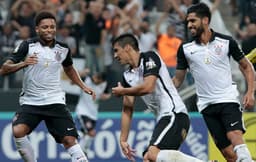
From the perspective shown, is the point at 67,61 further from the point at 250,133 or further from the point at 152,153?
the point at 250,133

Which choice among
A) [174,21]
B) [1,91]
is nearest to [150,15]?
[174,21]

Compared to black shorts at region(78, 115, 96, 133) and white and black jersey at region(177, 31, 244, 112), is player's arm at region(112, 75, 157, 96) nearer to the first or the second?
white and black jersey at region(177, 31, 244, 112)

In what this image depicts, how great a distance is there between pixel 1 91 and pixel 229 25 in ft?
20.2

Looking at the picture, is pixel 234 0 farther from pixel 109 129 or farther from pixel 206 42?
pixel 206 42

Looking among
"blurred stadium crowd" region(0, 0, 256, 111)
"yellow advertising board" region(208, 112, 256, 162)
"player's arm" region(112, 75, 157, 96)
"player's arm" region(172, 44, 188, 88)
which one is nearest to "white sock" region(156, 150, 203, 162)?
"player's arm" region(112, 75, 157, 96)

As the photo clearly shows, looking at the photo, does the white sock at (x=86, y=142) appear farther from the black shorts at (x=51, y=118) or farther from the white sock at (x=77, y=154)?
the white sock at (x=77, y=154)

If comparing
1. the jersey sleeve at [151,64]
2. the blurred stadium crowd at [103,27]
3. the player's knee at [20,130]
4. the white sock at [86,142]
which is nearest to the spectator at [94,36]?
the blurred stadium crowd at [103,27]

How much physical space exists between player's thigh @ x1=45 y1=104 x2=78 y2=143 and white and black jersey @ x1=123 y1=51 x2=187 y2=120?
197 centimetres

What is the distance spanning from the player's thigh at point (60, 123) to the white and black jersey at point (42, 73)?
0.13 meters

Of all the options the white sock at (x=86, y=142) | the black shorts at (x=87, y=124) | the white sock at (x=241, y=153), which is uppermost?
the white sock at (x=241, y=153)

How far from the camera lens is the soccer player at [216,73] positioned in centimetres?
1179

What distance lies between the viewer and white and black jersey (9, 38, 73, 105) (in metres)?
12.8

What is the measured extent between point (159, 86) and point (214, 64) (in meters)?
1.20

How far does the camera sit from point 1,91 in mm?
19172
